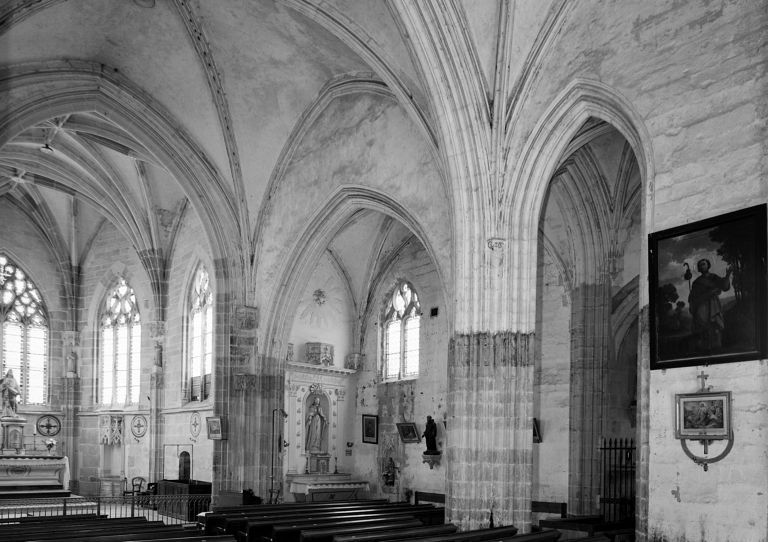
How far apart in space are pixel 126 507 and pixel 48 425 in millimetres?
5957

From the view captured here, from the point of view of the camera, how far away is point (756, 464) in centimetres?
880

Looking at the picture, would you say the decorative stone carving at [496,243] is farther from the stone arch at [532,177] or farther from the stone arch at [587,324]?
the stone arch at [587,324]

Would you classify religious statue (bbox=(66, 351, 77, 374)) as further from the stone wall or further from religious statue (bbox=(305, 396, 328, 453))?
the stone wall

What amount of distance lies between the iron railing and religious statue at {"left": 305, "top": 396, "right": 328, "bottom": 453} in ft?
10.5

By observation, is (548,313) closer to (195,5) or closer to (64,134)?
(195,5)

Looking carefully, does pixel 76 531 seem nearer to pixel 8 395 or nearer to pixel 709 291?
pixel 709 291

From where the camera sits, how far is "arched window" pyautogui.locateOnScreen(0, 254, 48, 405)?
2730 cm

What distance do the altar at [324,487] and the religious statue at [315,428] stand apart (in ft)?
2.83

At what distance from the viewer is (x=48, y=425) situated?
26969mm

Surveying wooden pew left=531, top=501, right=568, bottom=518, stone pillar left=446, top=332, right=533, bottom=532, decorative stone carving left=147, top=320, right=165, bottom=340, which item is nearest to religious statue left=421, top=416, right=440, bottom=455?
wooden pew left=531, top=501, right=568, bottom=518

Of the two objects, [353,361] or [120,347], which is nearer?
[353,361]

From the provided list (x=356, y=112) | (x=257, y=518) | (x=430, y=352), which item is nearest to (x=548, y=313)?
(x=430, y=352)

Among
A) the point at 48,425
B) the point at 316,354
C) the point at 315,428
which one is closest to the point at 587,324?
the point at 316,354

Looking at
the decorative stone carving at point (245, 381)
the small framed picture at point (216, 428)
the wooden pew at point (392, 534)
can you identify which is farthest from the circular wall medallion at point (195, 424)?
the wooden pew at point (392, 534)
